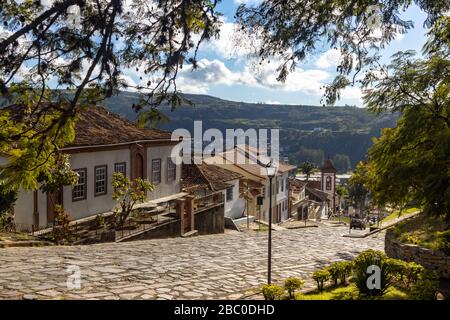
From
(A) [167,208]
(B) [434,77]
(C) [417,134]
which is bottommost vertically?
(A) [167,208]

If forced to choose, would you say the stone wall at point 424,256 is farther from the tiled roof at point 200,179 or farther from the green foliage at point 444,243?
the tiled roof at point 200,179

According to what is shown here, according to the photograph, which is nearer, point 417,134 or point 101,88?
point 101,88

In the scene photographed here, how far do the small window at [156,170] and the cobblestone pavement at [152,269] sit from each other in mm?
8873

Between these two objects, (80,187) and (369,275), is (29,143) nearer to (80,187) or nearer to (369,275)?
(369,275)

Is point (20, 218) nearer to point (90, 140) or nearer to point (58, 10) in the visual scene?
point (90, 140)

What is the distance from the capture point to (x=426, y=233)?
46.5 ft

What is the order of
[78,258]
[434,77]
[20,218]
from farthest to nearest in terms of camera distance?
[20,218], [78,258], [434,77]

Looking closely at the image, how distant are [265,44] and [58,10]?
354 centimetres

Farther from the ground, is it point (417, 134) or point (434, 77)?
point (434, 77)

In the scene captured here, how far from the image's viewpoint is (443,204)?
9.11 meters

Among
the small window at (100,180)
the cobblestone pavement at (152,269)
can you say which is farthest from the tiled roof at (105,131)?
the cobblestone pavement at (152,269)

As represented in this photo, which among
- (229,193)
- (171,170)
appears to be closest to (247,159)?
(229,193)

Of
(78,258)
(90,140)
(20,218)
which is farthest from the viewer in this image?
(90,140)
